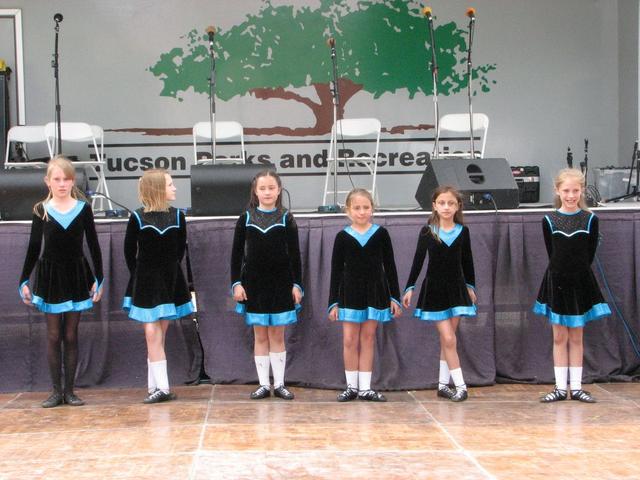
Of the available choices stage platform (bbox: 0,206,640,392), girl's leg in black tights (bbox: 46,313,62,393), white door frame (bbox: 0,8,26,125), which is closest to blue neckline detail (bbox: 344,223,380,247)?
stage platform (bbox: 0,206,640,392)

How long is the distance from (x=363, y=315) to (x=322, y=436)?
3.51 ft

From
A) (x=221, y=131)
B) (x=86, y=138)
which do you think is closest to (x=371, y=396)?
(x=221, y=131)

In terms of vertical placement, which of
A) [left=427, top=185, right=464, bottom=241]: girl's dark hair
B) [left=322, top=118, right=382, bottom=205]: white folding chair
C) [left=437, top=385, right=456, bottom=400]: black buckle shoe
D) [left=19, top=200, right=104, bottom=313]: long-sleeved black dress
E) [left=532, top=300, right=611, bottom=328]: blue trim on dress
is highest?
[left=322, top=118, right=382, bottom=205]: white folding chair

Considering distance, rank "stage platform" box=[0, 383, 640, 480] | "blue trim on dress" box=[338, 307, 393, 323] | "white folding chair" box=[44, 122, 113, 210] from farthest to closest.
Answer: "white folding chair" box=[44, 122, 113, 210]
"blue trim on dress" box=[338, 307, 393, 323]
"stage platform" box=[0, 383, 640, 480]

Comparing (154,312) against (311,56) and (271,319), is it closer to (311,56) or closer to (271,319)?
(271,319)

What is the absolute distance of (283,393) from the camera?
545 cm

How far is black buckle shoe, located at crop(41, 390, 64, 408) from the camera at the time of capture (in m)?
5.30

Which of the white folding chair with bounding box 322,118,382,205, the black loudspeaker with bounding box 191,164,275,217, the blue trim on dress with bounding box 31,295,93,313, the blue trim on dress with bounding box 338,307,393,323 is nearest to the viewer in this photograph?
the blue trim on dress with bounding box 31,295,93,313

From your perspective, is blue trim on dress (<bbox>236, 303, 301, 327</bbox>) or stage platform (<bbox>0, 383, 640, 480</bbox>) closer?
stage platform (<bbox>0, 383, 640, 480</bbox>)

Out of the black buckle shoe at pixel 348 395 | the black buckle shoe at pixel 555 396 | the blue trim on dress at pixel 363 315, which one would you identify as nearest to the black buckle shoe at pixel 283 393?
the black buckle shoe at pixel 348 395

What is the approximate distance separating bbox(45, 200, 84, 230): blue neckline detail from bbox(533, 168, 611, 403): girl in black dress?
2.78 m

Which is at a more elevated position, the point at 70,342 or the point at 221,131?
the point at 221,131

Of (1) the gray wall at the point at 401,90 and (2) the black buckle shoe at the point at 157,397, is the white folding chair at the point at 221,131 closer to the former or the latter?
(1) the gray wall at the point at 401,90

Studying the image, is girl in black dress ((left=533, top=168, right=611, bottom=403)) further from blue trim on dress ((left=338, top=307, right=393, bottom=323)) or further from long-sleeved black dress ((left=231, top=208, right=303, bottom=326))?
long-sleeved black dress ((left=231, top=208, right=303, bottom=326))
